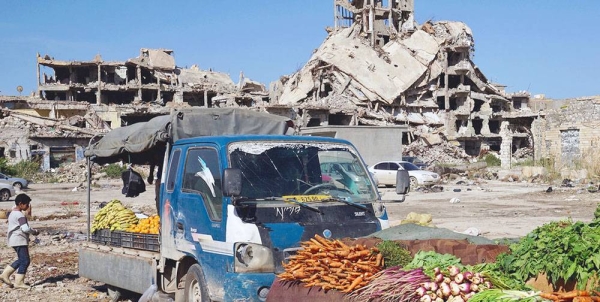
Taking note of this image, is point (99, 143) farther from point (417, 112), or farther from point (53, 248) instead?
point (417, 112)

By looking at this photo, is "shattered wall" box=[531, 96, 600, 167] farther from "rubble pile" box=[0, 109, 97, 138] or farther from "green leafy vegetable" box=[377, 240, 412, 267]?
"rubble pile" box=[0, 109, 97, 138]

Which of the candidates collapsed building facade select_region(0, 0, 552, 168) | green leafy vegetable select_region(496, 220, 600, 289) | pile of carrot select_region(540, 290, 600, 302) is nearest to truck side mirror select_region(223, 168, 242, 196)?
green leafy vegetable select_region(496, 220, 600, 289)

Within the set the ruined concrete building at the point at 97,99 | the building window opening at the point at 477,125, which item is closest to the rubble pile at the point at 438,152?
the building window opening at the point at 477,125

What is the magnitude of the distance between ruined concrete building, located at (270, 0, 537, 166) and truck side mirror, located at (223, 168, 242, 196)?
53372 millimetres

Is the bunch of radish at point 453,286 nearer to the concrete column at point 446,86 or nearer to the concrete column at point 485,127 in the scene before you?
the concrete column at point 446,86

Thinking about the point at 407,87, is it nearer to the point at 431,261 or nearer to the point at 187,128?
the point at 187,128

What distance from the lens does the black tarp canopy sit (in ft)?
28.6

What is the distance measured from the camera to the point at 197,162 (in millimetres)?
7730

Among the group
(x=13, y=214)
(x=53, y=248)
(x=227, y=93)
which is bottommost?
(x=53, y=248)

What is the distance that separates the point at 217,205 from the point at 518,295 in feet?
11.9

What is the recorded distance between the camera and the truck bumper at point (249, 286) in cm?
647

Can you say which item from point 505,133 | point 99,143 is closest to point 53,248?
point 99,143

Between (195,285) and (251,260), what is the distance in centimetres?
111

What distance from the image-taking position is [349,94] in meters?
69.5
